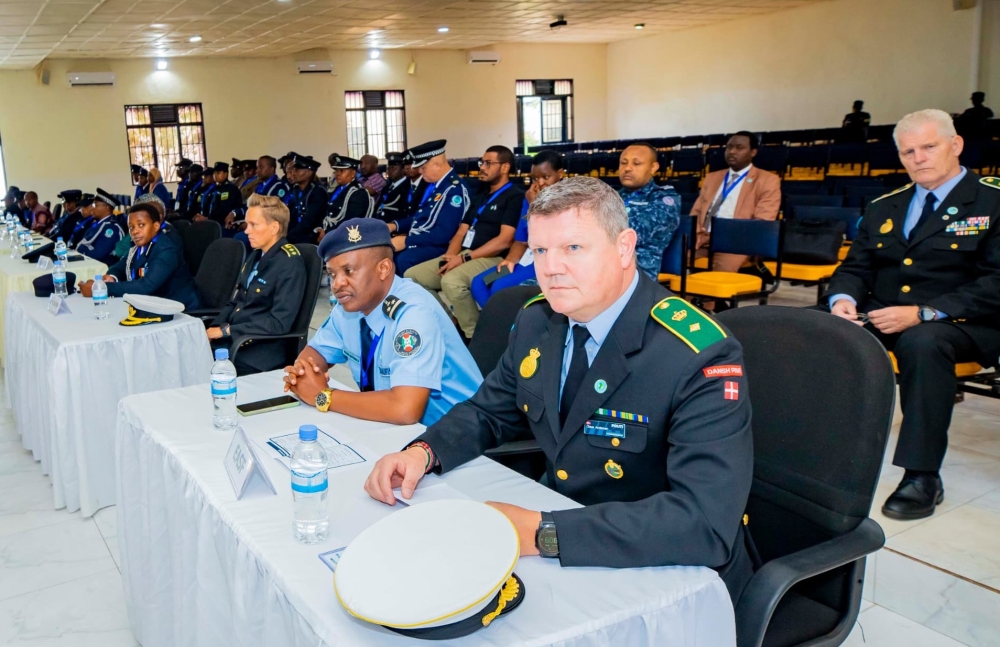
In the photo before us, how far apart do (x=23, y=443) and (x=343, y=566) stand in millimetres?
3600

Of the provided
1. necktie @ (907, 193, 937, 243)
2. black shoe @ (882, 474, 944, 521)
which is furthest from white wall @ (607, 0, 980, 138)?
black shoe @ (882, 474, 944, 521)

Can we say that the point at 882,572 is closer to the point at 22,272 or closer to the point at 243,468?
the point at 243,468

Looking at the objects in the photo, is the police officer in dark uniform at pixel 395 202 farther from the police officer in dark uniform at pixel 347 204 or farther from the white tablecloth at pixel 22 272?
the white tablecloth at pixel 22 272

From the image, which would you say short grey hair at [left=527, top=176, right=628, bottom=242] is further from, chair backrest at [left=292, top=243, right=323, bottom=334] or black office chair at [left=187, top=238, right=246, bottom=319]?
black office chair at [left=187, top=238, right=246, bottom=319]

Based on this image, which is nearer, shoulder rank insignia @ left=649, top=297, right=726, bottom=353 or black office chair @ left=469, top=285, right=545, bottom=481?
shoulder rank insignia @ left=649, top=297, right=726, bottom=353

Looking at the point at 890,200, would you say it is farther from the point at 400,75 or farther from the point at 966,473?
the point at 400,75

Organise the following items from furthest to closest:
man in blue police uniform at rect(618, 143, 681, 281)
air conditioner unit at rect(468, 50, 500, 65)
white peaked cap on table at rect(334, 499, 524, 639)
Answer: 1. air conditioner unit at rect(468, 50, 500, 65)
2. man in blue police uniform at rect(618, 143, 681, 281)
3. white peaked cap on table at rect(334, 499, 524, 639)

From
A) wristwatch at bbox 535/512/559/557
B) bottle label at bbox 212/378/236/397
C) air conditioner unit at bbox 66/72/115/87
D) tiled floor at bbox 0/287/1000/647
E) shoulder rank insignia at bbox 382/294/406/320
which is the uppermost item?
air conditioner unit at bbox 66/72/115/87

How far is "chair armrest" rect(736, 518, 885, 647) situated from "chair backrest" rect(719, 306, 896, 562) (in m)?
0.06

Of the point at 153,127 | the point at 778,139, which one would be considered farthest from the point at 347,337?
the point at 153,127

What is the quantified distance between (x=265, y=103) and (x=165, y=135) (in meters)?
2.10

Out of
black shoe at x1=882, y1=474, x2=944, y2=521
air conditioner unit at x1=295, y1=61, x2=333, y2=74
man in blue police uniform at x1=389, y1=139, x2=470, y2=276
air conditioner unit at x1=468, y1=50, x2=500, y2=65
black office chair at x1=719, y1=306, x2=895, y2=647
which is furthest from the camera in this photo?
air conditioner unit at x1=468, y1=50, x2=500, y2=65

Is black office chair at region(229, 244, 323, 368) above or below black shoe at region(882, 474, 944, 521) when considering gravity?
above

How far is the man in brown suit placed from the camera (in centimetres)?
543
